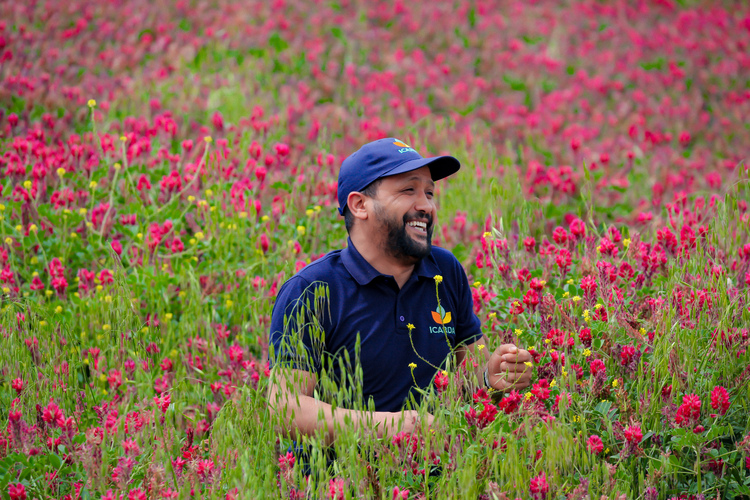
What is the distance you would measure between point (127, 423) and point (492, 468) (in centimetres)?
141

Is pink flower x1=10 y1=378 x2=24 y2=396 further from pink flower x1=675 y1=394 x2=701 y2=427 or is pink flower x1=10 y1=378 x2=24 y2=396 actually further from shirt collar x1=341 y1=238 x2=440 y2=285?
pink flower x1=675 y1=394 x2=701 y2=427

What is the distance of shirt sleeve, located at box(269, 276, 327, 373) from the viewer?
2.17 metres

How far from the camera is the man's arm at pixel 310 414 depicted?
6.82ft

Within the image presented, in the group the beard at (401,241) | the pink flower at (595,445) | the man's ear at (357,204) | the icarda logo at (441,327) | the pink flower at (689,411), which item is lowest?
the pink flower at (595,445)

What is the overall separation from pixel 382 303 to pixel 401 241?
26 cm

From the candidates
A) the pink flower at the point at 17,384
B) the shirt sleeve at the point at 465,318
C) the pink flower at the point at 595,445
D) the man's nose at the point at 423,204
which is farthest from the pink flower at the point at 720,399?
the pink flower at the point at 17,384

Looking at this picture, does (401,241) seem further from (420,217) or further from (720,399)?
(720,399)

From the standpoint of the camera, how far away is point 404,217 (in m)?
2.49

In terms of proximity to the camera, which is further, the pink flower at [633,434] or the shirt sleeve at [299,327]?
the shirt sleeve at [299,327]

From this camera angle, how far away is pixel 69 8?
797 centimetres

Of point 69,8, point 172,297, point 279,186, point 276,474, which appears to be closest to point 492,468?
point 276,474

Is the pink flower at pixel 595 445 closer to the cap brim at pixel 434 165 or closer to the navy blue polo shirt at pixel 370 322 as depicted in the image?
the navy blue polo shirt at pixel 370 322

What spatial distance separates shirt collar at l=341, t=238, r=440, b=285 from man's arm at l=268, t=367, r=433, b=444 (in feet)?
1.42

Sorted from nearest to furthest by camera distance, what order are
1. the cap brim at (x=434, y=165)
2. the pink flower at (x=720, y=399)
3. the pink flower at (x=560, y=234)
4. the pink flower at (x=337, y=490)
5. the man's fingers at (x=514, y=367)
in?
the pink flower at (x=337, y=490), the pink flower at (x=720, y=399), the man's fingers at (x=514, y=367), the cap brim at (x=434, y=165), the pink flower at (x=560, y=234)
